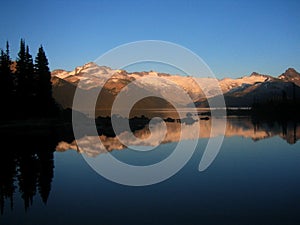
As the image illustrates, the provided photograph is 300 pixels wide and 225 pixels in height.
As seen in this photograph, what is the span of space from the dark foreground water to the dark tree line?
146 ft

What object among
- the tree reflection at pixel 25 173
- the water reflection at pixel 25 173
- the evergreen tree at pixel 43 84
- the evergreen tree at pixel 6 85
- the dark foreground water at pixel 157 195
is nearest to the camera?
the dark foreground water at pixel 157 195

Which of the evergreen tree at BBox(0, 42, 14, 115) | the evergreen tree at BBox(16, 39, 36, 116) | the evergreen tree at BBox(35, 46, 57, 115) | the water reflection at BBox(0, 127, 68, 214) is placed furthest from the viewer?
the evergreen tree at BBox(35, 46, 57, 115)

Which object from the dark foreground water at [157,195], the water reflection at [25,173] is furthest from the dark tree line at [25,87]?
the dark foreground water at [157,195]

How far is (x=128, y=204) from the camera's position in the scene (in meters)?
16.2

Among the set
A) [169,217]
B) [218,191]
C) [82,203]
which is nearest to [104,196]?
[82,203]

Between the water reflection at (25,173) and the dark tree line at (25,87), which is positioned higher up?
the dark tree line at (25,87)

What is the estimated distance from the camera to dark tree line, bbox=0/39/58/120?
7031 cm

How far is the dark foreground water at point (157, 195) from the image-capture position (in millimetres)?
13984

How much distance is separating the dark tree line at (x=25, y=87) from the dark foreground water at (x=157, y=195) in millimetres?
44559

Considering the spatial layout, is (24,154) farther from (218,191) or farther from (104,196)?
(218,191)

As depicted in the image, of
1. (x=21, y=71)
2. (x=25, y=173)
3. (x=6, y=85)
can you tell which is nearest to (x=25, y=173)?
(x=25, y=173)

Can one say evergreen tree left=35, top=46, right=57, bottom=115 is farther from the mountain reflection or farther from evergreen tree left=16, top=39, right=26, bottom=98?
the mountain reflection

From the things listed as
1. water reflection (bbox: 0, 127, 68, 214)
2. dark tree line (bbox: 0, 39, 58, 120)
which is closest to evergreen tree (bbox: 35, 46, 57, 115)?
dark tree line (bbox: 0, 39, 58, 120)

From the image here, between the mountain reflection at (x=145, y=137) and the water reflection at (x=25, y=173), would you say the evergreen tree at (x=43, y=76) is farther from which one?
the water reflection at (x=25, y=173)
